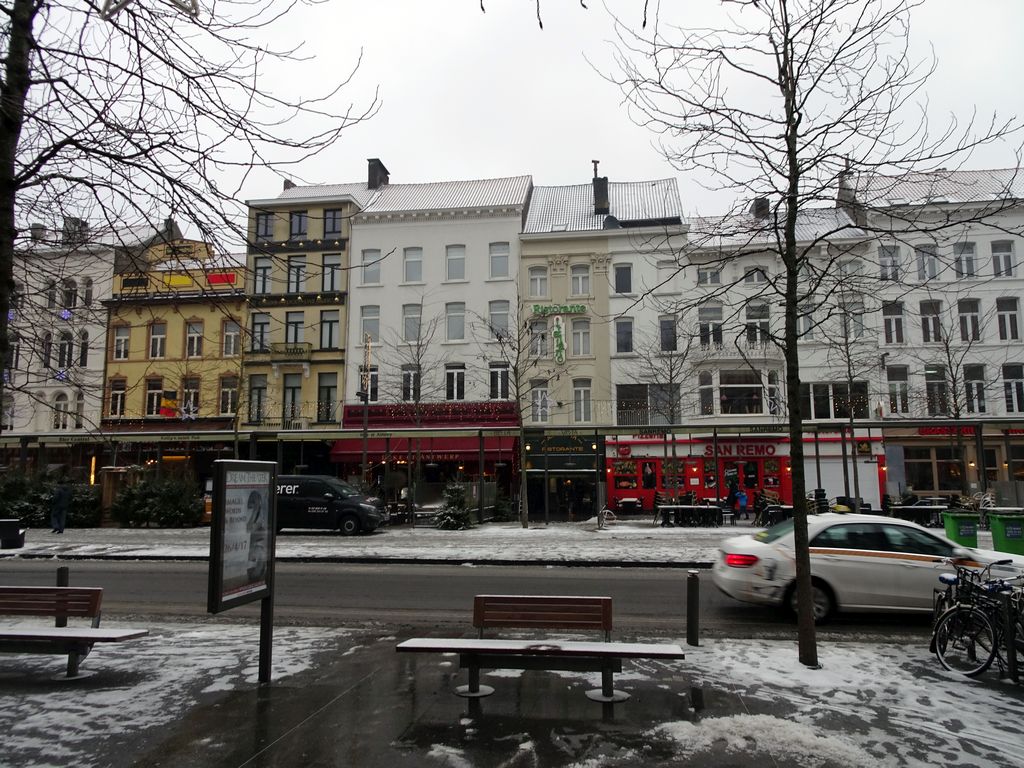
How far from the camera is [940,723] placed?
210 inches

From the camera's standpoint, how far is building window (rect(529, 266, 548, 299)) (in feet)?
119

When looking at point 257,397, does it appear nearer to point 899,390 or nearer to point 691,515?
point 691,515

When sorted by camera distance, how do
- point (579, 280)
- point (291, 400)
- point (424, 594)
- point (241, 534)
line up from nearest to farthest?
point (241, 534) < point (424, 594) < point (579, 280) < point (291, 400)

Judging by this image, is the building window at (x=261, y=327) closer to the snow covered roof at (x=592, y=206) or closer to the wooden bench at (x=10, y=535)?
the snow covered roof at (x=592, y=206)

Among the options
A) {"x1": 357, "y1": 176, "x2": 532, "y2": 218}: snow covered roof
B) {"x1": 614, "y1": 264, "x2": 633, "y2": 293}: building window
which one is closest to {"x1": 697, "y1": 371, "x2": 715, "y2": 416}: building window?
{"x1": 614, "y1": 264, "x2": 633, "y2": 293}: building window

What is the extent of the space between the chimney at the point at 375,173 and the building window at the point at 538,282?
11959mm

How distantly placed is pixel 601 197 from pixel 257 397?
2161 centimetres

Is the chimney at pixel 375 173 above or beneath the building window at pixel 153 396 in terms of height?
above

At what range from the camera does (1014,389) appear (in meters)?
33.2

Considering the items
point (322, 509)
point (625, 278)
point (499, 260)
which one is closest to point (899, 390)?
point (625, 278)

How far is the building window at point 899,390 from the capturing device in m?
33.5

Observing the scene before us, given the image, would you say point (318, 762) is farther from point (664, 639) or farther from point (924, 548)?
point (924, 548)

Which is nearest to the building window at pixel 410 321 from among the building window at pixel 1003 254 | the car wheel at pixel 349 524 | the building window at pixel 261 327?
the building window at pixel 261 327

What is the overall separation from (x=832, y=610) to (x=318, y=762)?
7477 mm
